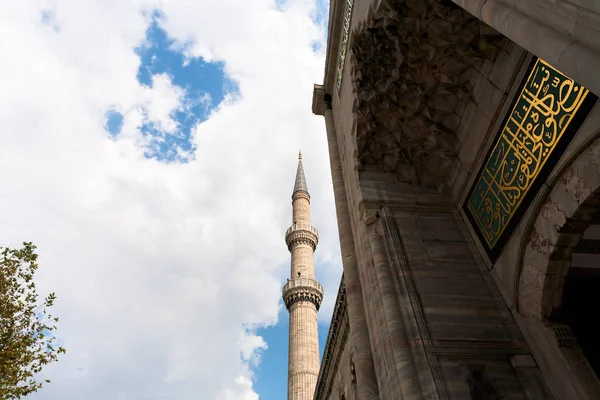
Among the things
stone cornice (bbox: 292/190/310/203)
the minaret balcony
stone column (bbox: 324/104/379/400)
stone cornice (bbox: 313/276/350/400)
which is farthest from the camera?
stone cornice (bbox: 292/190/310/203)

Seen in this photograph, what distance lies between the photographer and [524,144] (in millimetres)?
4996

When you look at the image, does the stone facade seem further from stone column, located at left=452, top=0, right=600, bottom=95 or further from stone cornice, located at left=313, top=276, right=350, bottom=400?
stone cornice, located at left=313, top=276, right=350, bottom=400

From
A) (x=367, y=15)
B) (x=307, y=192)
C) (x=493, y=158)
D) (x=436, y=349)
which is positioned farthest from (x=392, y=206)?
(x=307, y=192)

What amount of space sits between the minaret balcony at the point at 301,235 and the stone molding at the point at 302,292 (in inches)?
112

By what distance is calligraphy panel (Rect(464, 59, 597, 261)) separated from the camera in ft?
14.0

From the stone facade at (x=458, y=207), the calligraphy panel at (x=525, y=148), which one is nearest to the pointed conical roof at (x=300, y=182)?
the stone facade at (x=458, y=207)

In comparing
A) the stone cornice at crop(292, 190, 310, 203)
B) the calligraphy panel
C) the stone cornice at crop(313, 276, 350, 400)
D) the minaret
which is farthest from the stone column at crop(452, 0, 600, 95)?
the stone cornice at crop(292, 190, 310, 203)

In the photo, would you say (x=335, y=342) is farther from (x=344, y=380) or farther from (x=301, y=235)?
(x=301, y=235)

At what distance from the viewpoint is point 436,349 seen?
15.0ft

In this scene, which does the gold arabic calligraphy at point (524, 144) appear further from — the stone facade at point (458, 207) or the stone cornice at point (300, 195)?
the stone cornice at point (300, 195)

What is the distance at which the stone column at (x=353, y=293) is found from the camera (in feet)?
17.5

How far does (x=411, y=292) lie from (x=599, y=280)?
215 centimetres

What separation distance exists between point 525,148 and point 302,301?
17928 millimetres

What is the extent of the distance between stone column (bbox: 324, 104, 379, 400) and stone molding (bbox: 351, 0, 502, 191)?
1.03 metres
